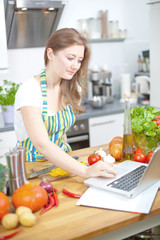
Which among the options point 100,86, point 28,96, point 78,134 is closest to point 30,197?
point 28,96

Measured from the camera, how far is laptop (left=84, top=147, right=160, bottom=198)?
4.22ft

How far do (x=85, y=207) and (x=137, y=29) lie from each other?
10.7ft

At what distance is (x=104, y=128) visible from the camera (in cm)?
340

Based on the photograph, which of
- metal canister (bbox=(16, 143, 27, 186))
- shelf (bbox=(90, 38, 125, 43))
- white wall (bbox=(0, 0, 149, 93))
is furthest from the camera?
shelf (bbox=(90, 38, 125, 43))

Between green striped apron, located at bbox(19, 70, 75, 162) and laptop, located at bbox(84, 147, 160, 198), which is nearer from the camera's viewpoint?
laptop, located at bbox(84, 147, 160, 198)

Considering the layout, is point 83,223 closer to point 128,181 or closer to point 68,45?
point 128,181

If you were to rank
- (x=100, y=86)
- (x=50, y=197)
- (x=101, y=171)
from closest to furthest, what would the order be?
(x=50, y=197) < (x=101, y=171) < (x=100, y=86)

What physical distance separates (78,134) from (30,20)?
4.07ft

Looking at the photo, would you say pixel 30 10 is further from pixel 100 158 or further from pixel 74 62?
pixel 100 158

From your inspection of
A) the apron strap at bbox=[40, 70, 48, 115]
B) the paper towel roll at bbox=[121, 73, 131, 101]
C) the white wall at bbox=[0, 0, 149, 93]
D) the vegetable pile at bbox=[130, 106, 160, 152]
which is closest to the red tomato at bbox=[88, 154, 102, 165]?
the vegetable pile at bbox=[130, 106, 160, 152]

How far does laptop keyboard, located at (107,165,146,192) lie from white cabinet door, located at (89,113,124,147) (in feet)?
5.97

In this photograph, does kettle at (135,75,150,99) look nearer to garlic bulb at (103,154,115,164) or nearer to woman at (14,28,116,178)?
woman at (14,28,116,178)

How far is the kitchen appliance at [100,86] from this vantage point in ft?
12.3

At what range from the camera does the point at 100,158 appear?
1.70 meters
